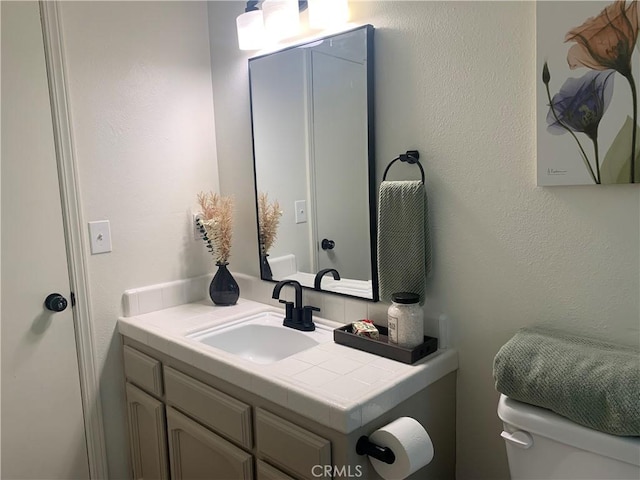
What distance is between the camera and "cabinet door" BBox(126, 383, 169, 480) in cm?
179

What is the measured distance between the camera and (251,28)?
1797mm

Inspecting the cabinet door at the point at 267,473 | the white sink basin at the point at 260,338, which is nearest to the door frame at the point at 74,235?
the white sink basin at the point at 260,338

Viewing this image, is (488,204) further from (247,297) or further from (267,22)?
(247,297)

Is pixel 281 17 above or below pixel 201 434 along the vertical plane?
above

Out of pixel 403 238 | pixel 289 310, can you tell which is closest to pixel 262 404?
pixel 289 310

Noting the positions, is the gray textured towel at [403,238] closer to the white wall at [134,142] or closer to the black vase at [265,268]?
the black vase at [265,268]

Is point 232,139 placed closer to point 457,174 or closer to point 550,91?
point 457,174

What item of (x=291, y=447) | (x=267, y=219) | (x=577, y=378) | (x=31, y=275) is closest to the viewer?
(x=577, y=378)

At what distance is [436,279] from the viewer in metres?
1.52

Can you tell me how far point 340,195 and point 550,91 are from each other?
2.38 feet

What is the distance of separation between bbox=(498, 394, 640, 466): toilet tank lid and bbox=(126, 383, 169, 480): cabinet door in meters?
1.18

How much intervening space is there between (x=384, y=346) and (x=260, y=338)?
562 millimetres

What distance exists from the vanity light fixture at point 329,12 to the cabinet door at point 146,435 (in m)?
1.41

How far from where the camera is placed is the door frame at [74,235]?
1691mm
